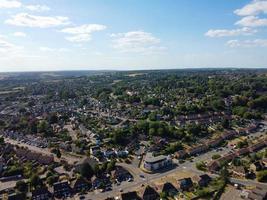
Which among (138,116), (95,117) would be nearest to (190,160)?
(138,116)

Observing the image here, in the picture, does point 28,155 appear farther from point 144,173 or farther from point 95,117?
point 95,117

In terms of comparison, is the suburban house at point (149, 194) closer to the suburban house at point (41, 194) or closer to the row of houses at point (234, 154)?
the row of houses at point (234, 154)

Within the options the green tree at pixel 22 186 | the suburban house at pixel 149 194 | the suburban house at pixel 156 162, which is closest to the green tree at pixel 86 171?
the green tree at pixel 22 186

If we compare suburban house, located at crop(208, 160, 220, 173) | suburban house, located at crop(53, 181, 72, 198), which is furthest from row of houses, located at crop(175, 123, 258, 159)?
suburban house, located at crop(53, 181, 72, 198)

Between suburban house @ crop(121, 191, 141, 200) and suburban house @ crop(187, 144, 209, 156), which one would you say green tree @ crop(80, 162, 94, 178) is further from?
suburban house @ crop(187, 144, 209, 156)

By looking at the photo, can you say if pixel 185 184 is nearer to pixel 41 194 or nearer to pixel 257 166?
pixel 257 166
